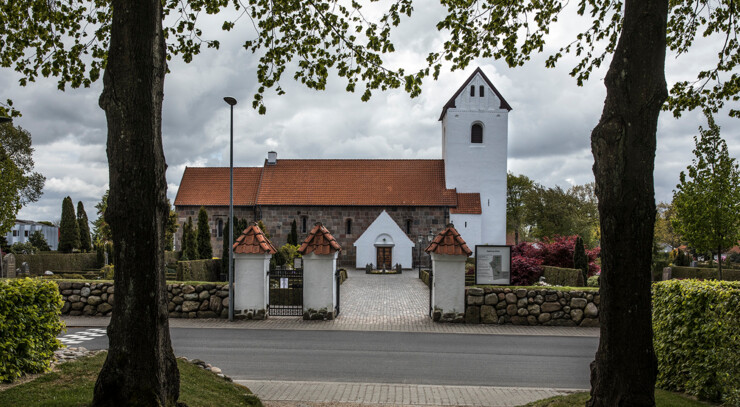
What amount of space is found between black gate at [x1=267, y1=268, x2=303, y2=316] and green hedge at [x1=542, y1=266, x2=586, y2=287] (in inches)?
383

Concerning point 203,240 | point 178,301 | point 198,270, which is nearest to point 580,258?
point 178,301

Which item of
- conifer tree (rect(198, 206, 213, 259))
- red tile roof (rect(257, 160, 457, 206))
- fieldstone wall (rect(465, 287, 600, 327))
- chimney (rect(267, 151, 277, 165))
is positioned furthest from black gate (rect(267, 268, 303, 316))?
chimney (rect(267, 151, 277, 165))

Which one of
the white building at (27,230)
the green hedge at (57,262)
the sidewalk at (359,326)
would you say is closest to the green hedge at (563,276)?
the sidewalk at (359,326)

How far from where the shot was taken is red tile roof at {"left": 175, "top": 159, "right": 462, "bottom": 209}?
1480 inches

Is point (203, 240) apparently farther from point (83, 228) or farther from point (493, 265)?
point (493, 265)

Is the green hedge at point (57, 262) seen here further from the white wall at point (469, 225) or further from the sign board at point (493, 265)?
the white wall at point (469, 225)

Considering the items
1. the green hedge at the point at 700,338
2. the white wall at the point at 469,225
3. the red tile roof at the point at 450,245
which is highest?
the white wall at the point at 469,225

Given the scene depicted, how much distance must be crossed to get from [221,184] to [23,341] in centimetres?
3488

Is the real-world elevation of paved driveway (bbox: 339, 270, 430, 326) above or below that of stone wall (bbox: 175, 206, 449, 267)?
below

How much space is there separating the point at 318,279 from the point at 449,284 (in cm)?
344

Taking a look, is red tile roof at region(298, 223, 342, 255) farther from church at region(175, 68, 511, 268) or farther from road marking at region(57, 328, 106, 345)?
church at region(175, 68, 511, 268)

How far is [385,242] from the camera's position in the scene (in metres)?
34.3

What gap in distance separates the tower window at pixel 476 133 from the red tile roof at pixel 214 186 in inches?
663

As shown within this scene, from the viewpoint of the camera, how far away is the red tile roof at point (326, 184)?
37594 mm
